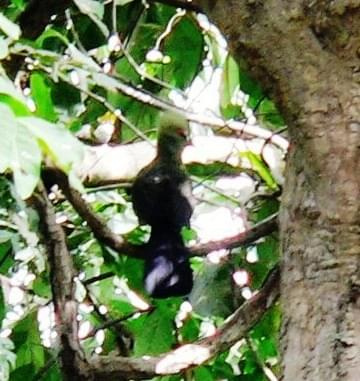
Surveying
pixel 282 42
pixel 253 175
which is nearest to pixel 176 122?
pixel 253 175

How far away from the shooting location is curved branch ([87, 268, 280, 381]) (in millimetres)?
866

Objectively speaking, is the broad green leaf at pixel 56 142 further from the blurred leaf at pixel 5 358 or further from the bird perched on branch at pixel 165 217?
the blurred leaf at pixel 5 358

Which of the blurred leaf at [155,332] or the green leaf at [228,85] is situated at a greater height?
the green leaf at [228,85]

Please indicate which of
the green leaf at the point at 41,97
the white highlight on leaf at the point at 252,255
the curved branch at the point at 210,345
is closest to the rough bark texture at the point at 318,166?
the curved branch at the point at 210,345

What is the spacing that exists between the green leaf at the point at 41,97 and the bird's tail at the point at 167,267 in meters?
0.16

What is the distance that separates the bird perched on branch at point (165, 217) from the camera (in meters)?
0.97

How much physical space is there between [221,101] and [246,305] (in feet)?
1.47

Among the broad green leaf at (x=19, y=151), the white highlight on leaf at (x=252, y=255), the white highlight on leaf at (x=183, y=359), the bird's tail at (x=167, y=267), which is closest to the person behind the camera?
the broad green leaf at (x=19, y=151)

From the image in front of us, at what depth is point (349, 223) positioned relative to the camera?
0.77 metres

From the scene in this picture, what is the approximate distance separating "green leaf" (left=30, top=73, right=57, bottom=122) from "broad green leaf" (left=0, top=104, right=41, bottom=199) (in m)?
0.48

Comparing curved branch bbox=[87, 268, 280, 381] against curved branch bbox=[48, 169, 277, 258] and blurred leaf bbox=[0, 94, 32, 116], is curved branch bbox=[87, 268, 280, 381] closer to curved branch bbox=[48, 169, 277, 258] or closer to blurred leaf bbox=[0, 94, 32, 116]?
curved branch bbox=[48, 169, 277, 258]

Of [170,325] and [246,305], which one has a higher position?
[246,305]

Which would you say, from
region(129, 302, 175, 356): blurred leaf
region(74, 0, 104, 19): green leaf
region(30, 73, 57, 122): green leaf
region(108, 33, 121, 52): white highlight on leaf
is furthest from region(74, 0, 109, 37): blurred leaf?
region(129, 302, 175, 356): blurred leaf

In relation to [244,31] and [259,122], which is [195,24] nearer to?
[259,122]
